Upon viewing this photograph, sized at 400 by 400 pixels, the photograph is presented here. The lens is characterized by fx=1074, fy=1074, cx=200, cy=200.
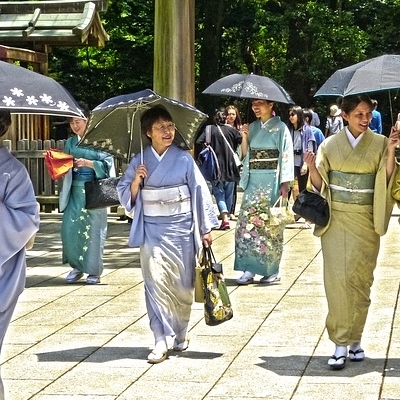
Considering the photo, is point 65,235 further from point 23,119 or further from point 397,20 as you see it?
point 397,20

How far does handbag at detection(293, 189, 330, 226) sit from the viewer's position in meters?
6.79

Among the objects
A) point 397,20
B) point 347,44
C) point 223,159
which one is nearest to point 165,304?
point 223,159

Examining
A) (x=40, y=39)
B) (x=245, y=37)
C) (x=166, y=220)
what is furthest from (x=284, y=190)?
(x=245, y=37)

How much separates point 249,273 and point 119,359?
3.42 metres

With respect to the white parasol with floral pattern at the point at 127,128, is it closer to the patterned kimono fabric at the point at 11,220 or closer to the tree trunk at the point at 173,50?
the patterned kimono fabric at the point at 11,220

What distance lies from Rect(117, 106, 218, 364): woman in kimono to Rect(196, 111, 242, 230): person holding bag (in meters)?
7.59

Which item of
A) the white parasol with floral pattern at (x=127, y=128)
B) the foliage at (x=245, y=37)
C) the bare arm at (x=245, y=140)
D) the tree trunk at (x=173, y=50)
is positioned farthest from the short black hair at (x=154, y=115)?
the foliage at (x=245, y=37)

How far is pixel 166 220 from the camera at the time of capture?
7141 millimetres

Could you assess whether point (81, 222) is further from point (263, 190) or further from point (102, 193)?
point (263, 190)

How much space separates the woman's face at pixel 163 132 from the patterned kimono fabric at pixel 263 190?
3120 mm

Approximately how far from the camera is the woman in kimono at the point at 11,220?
5.20m

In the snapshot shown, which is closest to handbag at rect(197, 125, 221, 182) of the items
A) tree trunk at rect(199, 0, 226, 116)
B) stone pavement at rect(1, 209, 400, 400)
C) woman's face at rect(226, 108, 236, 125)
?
woman's face at rect(226, 108, 236, 125)

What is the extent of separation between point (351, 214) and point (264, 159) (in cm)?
340

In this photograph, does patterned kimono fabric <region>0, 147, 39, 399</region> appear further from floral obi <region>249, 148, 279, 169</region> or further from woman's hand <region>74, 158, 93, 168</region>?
floral obi <region>249, 148, 279, 169</region>
